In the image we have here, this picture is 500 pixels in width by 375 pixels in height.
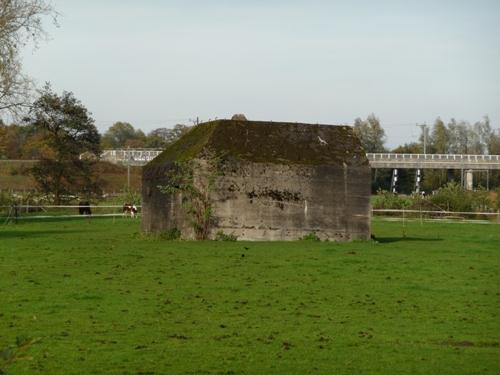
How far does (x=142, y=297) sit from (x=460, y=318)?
5559 millimetres

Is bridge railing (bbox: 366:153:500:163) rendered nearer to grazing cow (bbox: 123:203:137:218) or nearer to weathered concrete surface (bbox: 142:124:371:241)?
grazing cow (bbox: 123:203:137:218)

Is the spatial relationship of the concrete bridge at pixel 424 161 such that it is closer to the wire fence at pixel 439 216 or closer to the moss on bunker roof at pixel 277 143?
the wire fence at pixel 439 216

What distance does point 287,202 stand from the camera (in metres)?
30.8

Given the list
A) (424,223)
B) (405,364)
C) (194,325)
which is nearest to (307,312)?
(194,325)

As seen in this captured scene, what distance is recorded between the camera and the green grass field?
11812 millimetres

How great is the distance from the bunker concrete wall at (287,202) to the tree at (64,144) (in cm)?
4509

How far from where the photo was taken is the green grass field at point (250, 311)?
1181 cm

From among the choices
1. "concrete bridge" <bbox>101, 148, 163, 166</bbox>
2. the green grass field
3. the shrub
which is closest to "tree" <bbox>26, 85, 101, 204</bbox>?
the shrub

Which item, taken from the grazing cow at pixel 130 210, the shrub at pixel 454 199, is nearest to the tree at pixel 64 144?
the grazing cow at pixel 130 210

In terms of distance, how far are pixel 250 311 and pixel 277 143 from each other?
16467 mm

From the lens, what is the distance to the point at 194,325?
14320mm

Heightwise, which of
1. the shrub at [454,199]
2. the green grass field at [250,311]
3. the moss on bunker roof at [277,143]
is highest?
the moss on bunker roof at [277,143]

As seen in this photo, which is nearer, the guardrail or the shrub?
the shrub

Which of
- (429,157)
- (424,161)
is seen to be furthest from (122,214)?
(429,157)
